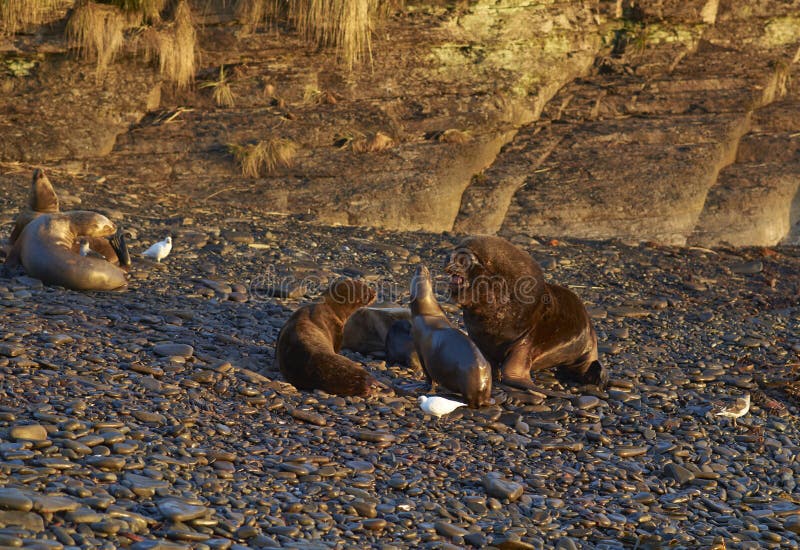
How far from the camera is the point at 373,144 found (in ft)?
43.8

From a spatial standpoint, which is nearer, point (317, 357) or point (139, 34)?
point (317, 357)

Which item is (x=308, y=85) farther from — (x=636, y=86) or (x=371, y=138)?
(x=636, y=86)

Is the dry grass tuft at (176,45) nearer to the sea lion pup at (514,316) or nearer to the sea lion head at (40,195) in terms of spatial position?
the sea lion head at (40,195)

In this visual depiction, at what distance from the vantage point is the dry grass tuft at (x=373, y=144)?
1332 cm

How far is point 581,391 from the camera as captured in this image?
728cm

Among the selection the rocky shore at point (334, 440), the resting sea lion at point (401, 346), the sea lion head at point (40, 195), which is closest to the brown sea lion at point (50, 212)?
the sea lion head at point (40, 195)

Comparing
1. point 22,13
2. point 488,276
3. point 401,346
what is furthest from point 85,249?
point 22,13

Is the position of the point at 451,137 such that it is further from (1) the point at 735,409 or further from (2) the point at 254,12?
(1) the point at 735,409

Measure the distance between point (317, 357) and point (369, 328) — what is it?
1.09m

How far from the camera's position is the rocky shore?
182 inches

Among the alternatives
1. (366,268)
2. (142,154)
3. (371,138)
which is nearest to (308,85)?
(371,138)

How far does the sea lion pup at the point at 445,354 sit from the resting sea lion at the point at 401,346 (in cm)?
30

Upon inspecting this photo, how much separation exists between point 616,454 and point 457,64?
871 centimetres

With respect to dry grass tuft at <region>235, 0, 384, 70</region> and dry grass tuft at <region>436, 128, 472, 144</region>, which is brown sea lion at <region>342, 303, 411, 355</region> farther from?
dry grass tuft at <region>235, 0, 384, 70</region>
